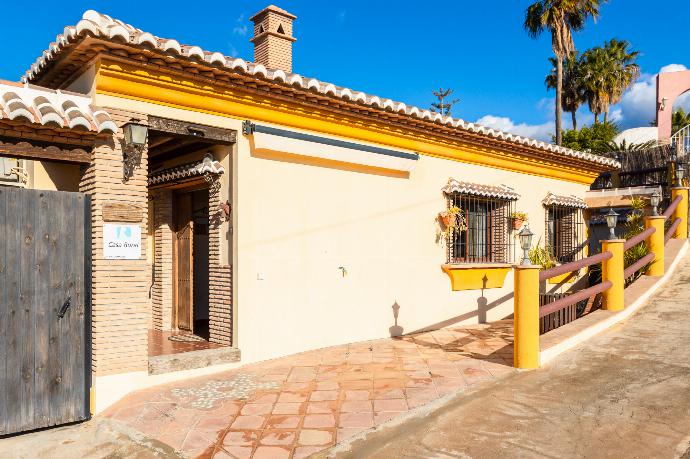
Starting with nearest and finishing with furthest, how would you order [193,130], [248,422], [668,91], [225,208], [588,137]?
1. [248,422]
2. [193,130]
3. [225,208]
4. [668,91]
5. [588,137]

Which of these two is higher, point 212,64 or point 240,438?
point 212,64

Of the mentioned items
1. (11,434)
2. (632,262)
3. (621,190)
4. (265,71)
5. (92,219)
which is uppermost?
(265,71)

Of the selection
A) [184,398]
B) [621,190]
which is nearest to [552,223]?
[621,190]

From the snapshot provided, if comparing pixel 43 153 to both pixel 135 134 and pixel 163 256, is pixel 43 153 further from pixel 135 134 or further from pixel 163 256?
pixel 163 256

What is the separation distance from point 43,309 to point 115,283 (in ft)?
2.53

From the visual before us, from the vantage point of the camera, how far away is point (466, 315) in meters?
9.66

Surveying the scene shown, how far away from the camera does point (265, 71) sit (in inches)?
253

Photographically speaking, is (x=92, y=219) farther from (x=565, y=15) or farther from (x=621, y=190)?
(x=565, y=15)

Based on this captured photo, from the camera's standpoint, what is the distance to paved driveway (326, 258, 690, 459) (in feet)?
12.8

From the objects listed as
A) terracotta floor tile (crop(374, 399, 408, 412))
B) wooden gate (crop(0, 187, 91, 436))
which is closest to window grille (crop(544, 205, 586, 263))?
terracotta floor tile (crop(374, 399, 408, 412))

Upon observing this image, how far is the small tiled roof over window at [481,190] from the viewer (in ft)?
30.6

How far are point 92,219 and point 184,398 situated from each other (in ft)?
7.15

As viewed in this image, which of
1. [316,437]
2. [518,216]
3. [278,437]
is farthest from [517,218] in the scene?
[278,437]

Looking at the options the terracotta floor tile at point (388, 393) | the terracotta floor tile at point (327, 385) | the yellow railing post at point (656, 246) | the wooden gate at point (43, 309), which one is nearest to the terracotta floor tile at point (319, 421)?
the terracotta floor tile at point (388, 393)
